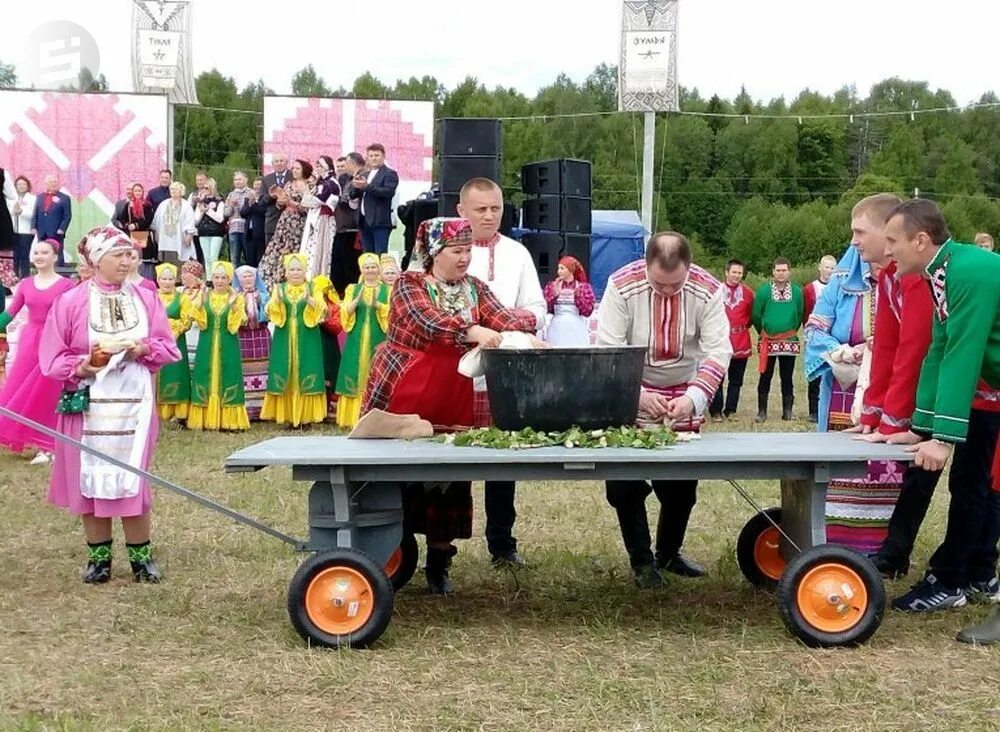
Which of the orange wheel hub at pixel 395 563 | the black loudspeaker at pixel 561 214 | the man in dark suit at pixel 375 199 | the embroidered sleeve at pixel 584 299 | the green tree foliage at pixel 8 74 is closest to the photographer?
the orange wheel hub at pixel 395 563

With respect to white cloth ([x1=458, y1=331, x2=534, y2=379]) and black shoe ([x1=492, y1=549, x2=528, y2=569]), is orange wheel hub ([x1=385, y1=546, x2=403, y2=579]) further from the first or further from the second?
white cloth ([x1=458, y1=331, x2=534, y2=379])

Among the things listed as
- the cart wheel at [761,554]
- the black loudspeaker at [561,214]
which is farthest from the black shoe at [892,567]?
the black loudspeaker at [561,214]

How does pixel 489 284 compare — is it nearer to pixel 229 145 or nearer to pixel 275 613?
pixel 275 613

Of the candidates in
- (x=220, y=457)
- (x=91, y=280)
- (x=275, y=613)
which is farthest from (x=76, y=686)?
(x=220, y=457)

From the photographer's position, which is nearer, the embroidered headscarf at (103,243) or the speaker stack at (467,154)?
the embroidered headscarf at (103,243)

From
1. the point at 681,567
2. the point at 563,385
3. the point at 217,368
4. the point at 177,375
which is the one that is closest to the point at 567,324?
the point at 217,368

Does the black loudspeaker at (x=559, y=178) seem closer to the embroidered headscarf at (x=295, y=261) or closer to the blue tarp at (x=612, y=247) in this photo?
the embroidered headscarf at (x=295, y=261)

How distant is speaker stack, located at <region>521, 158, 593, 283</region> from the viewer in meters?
14.3

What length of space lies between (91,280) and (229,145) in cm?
5548

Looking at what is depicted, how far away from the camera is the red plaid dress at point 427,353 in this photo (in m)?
5.49

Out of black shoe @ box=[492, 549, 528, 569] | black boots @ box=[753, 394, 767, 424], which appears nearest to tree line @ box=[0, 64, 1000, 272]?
black boots @ box=[753, 394, 767, 424]

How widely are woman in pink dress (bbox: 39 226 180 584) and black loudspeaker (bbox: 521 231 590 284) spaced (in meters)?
8.14

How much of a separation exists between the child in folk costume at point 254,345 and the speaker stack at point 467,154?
6.47ft

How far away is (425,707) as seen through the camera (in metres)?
4.37
